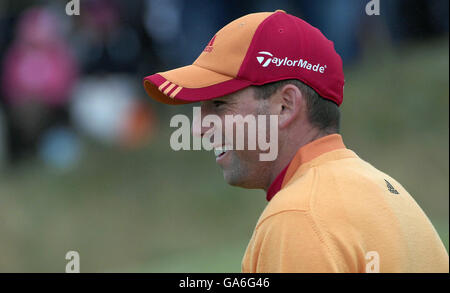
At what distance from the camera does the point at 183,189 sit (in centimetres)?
822

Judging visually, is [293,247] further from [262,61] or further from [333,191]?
[262,61]

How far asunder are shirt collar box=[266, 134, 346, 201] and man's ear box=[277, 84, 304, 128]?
0.32 ft

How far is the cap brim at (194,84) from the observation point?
217cm

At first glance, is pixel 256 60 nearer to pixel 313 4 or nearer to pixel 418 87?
pixel 418 87

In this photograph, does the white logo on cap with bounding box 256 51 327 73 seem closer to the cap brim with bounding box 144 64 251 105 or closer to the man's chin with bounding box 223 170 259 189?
the cap brim with bounding box 144 64 251 105

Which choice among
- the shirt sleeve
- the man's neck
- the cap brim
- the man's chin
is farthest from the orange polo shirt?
the cap brim

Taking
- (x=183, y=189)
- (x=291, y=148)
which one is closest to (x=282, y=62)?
(x=291, y=148)

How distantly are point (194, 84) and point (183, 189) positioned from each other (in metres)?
6.05

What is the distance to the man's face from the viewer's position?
85.4 inches

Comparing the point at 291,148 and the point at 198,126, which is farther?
the point at 198,126

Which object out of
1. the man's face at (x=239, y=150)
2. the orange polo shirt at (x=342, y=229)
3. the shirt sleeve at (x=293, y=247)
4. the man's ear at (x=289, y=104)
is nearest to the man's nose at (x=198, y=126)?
the man's face at (x=239, y=150)

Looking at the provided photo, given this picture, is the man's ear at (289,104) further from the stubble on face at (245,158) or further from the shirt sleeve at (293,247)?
the shirt sleeve at (293,247)
